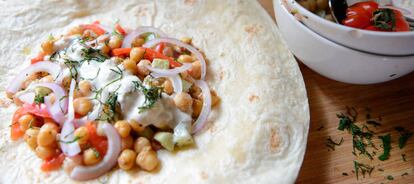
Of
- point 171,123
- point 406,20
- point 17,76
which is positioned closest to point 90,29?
point 17,76

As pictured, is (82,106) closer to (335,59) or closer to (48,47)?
(48,47)

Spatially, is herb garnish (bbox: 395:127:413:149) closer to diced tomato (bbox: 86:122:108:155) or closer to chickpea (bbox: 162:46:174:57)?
chickpea (bbox: 162:46:174:57)

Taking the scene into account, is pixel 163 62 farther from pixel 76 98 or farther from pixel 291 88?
pixel 291 88

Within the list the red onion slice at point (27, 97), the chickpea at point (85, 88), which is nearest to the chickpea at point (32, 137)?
the red onion slice at point (27, 97)

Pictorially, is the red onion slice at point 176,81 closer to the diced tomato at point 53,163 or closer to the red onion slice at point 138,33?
the red onion slice at point 138,33

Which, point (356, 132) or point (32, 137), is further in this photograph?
point (356, 132)

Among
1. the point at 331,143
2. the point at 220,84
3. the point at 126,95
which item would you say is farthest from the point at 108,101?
the point at 331,143
